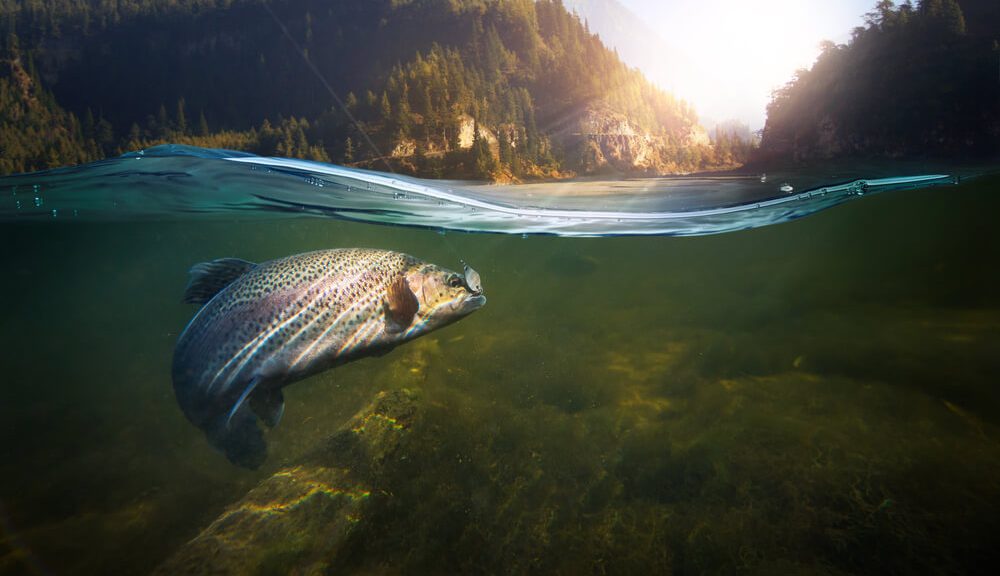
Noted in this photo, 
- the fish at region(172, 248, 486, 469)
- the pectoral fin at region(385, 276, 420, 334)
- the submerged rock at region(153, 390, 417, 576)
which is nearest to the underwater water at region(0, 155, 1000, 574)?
the submerged rock at region(153, 390, 417, 576)

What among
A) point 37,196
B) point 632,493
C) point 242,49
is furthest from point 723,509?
point 242,49

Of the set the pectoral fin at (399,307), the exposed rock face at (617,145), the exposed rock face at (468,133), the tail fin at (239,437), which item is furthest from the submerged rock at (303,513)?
the exposed rock face at (617,145)

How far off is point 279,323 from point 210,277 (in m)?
1.05

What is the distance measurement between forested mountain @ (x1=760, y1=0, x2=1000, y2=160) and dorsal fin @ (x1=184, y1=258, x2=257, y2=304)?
13.7m

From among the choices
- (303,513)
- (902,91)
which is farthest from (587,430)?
(902,91)

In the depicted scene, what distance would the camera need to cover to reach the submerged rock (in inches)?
135

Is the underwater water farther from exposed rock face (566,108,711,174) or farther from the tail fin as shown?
exposed rock face (566,108,711,174)

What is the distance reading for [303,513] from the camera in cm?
393

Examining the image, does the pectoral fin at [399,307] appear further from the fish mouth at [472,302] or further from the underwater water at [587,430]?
the underwater water at [587,430]

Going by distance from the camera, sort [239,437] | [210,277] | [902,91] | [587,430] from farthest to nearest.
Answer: [902,91] < [587,430] < [210,277] < [239,437]

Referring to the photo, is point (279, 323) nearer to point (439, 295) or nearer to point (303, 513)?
point (439, 295)

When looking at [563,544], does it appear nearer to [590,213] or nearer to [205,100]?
[590,213]

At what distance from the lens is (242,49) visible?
4000 centimetres

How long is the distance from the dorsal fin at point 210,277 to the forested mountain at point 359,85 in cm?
751
